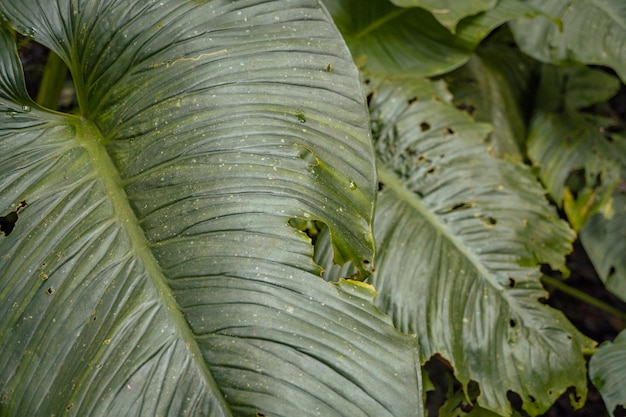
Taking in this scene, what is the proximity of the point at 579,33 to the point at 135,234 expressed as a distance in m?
1.38

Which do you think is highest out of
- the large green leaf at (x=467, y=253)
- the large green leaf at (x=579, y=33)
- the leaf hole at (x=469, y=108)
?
the large green leaf at (x=579, y=33)

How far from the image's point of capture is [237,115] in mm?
940

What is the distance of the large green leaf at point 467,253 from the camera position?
1.20 meters

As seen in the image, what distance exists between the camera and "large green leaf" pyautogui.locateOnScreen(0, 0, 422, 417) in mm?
790

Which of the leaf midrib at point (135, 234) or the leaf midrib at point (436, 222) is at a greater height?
the leaf midrib at point (436, 222)

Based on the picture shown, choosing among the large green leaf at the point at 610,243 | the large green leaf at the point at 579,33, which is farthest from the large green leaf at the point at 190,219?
the large green leaf at the point at 610,243

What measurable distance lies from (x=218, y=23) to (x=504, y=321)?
2.65 feet

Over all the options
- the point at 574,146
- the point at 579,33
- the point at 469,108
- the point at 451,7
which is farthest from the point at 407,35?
the point at 574,146

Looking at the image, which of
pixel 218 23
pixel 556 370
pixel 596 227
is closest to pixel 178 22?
pixel 218 23

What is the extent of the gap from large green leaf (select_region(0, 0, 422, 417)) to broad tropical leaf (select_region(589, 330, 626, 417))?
615 millimetres

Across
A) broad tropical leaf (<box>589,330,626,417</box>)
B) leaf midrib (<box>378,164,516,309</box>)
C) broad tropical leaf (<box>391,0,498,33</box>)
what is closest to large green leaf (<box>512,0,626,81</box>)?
broad tropical leaf (<box>391,0,498,33</box>)

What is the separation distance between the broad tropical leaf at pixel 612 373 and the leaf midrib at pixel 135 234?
832 mm

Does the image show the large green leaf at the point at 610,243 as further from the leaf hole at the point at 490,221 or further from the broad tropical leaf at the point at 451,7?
the broad tropical leaf at the point at 451,7

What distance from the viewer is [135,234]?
0.88m
